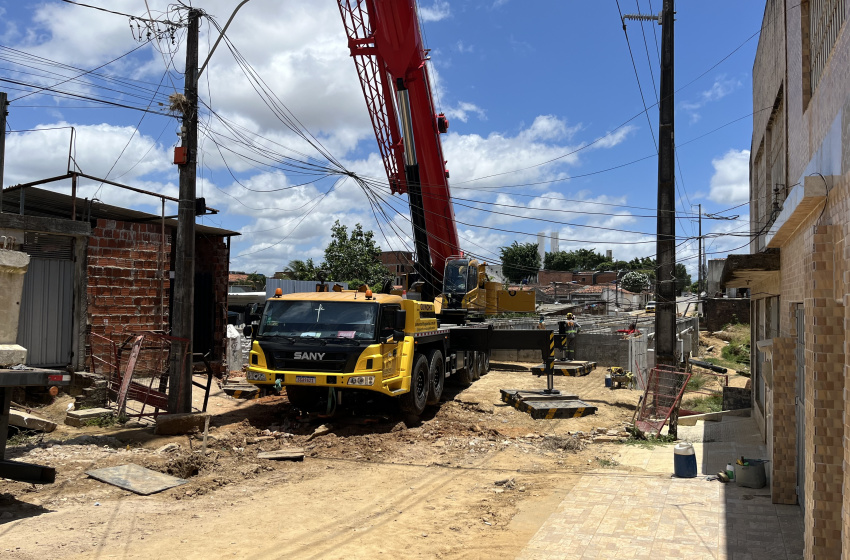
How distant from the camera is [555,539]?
6.16 metres

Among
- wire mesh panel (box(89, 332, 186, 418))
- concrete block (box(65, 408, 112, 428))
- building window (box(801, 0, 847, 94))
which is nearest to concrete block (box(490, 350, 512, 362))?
wire mesh panel (box(89, 332, 186, 418))

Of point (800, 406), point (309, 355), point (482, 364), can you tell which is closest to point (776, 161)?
point (800, 406)

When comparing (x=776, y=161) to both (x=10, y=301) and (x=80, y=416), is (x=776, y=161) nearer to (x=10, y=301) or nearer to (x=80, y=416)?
(x=10, y=301)

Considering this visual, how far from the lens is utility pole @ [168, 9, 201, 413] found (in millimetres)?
10820

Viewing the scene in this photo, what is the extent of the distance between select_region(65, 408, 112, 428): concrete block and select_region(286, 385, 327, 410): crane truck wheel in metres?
3.08

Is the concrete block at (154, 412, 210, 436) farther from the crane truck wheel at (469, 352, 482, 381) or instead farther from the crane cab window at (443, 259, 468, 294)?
the crane cab window at (443, 259, 468, 294)

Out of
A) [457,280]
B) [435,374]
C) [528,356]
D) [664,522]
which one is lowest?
[664,522]

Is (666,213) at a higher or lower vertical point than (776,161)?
lower

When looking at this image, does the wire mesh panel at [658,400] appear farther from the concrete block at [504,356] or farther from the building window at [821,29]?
the concrete block at [504,356]

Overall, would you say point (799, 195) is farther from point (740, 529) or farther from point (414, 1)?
point (414, 1)

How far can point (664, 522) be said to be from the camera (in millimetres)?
6645

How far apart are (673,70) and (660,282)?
4529 mm

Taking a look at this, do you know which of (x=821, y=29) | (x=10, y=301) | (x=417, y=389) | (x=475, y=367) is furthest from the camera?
(x=475, y=367)

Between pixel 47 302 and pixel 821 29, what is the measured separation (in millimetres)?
13041
